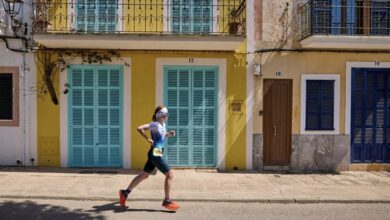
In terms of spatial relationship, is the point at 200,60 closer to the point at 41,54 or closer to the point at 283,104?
the point at 283,104

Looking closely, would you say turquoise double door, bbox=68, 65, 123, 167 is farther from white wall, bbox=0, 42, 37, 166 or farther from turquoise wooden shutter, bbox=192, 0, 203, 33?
turquoise wooden shutter, bbox=192, 0, 203, 33

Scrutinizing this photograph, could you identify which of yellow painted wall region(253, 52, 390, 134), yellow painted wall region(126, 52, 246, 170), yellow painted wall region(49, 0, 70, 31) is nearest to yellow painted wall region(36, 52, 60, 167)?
yellow painted wall region(49, 0, 70, 31)

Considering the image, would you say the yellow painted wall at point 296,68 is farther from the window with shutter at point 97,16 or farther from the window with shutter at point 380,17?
the window with shutter at point 97,16

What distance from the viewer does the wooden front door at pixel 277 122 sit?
1114cm

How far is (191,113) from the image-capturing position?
36.4 feet

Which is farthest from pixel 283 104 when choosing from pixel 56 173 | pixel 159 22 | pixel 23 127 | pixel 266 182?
pixel 23 127

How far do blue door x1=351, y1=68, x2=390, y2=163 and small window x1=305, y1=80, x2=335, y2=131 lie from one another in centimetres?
66

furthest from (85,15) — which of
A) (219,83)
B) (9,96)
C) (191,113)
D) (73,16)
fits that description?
(219,83)

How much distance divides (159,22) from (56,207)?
5.76m

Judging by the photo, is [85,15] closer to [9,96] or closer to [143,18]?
[143,18]

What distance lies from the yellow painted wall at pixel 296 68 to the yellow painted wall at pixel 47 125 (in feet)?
17.9

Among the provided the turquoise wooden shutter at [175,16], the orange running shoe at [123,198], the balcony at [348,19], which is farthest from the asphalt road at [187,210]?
the turquoise wooden shutter at [175,16]

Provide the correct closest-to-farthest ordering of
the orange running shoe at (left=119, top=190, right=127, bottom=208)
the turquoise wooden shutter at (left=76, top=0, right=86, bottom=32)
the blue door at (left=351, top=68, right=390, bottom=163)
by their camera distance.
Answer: the orange running shoe at (left=119, top=190, right=127, bottom=208)
the turquoise wooden shutter at (left=76, top=0, right=86, bottom=32)
the blue door at (left=351, top=68, right=390, bottom=163)

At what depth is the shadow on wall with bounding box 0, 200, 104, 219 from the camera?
6649mm
